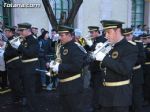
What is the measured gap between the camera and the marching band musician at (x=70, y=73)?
6668mm

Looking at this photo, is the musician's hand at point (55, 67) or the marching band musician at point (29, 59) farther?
the marching band musician at point (29, 59)

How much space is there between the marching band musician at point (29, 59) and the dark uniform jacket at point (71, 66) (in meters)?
1.55

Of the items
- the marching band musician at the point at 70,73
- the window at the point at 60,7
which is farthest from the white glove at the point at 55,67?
the window at the point at 60,7

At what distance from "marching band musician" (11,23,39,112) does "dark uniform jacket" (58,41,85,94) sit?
155 cm

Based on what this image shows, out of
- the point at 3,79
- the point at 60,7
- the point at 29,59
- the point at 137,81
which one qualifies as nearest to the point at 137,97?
the point at 137,81

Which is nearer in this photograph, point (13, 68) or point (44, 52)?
point (13, 68)

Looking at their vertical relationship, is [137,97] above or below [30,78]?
below

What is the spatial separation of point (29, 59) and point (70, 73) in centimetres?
192

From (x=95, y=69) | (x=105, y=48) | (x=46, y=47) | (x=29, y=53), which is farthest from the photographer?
(x=46, y=47)

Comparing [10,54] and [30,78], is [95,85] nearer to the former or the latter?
[30,78]

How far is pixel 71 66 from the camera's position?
665cm

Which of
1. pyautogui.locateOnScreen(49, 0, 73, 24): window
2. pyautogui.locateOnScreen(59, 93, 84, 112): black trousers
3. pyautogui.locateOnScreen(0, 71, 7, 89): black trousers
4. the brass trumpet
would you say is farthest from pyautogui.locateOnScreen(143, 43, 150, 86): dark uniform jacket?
pyautogui.locateOnScreen(49, 0, 73, 24): window

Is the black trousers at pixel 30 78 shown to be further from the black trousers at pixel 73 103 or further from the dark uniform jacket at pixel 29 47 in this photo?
the black trousers at pixel 73 103

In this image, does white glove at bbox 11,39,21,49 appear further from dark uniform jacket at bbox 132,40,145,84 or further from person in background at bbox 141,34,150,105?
person in background at bbox 141,34,150,105
